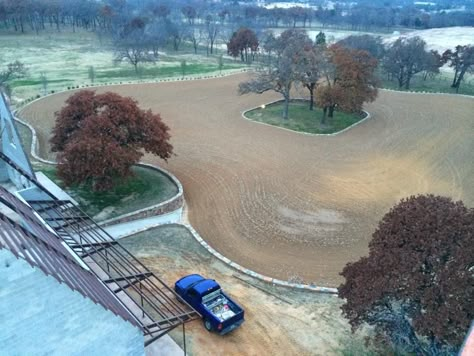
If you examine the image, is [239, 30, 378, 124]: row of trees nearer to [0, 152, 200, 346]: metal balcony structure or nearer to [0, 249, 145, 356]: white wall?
[0, 152, 200, 346]: metal balcony structure

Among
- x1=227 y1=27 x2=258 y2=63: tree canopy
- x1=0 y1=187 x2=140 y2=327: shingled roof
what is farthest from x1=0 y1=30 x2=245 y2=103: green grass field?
x1=0 y1=187 x2=140 y2=327: shingled roof

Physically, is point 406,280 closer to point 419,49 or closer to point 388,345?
point 388,345

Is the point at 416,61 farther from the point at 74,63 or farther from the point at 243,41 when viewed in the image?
the point at 74,63

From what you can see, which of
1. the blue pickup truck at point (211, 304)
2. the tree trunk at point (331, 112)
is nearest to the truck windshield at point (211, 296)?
the blue pickup truck at point (211, 304)

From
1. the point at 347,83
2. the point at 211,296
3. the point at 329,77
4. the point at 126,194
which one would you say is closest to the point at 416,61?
the point at 329,77

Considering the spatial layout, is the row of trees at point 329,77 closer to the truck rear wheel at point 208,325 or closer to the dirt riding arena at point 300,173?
the dirt riding arena at point 300,173

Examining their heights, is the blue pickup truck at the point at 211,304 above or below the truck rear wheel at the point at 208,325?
above
